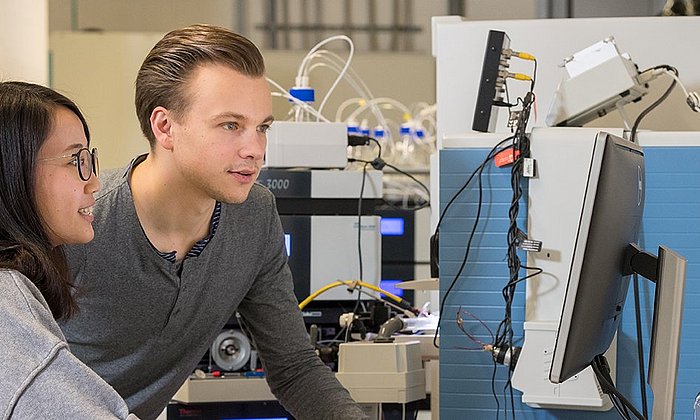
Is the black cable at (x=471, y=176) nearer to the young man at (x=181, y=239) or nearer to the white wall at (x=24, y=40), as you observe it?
the young man at (x=181, y=239)

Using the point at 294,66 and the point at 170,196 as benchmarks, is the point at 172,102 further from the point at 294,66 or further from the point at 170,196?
the point at 294,66

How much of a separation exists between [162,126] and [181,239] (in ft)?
0.60

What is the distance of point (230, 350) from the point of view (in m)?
2.21

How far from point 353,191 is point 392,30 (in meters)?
3.79

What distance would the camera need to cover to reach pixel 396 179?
5.26 meters

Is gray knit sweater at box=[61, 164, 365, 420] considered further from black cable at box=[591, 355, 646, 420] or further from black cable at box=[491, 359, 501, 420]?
black cable at box=[591, 355, 646, 420]

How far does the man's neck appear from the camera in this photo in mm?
1523

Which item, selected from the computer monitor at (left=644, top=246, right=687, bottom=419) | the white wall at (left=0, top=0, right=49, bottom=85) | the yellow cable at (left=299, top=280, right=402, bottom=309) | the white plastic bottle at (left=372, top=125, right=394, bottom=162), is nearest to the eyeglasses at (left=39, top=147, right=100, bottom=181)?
the computer monitor at (left=644, top=246, right=687, bottom=419)

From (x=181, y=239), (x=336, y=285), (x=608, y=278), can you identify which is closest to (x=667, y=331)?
(x=608, y=278)

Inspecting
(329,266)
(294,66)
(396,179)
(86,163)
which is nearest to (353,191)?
(329,266)

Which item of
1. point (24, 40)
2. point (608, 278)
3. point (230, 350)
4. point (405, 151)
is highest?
point (24, 40)

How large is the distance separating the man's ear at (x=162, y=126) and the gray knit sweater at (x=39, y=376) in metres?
0.63

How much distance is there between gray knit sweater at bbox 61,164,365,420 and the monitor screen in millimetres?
463

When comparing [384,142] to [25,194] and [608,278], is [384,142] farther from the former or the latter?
[25,194]
